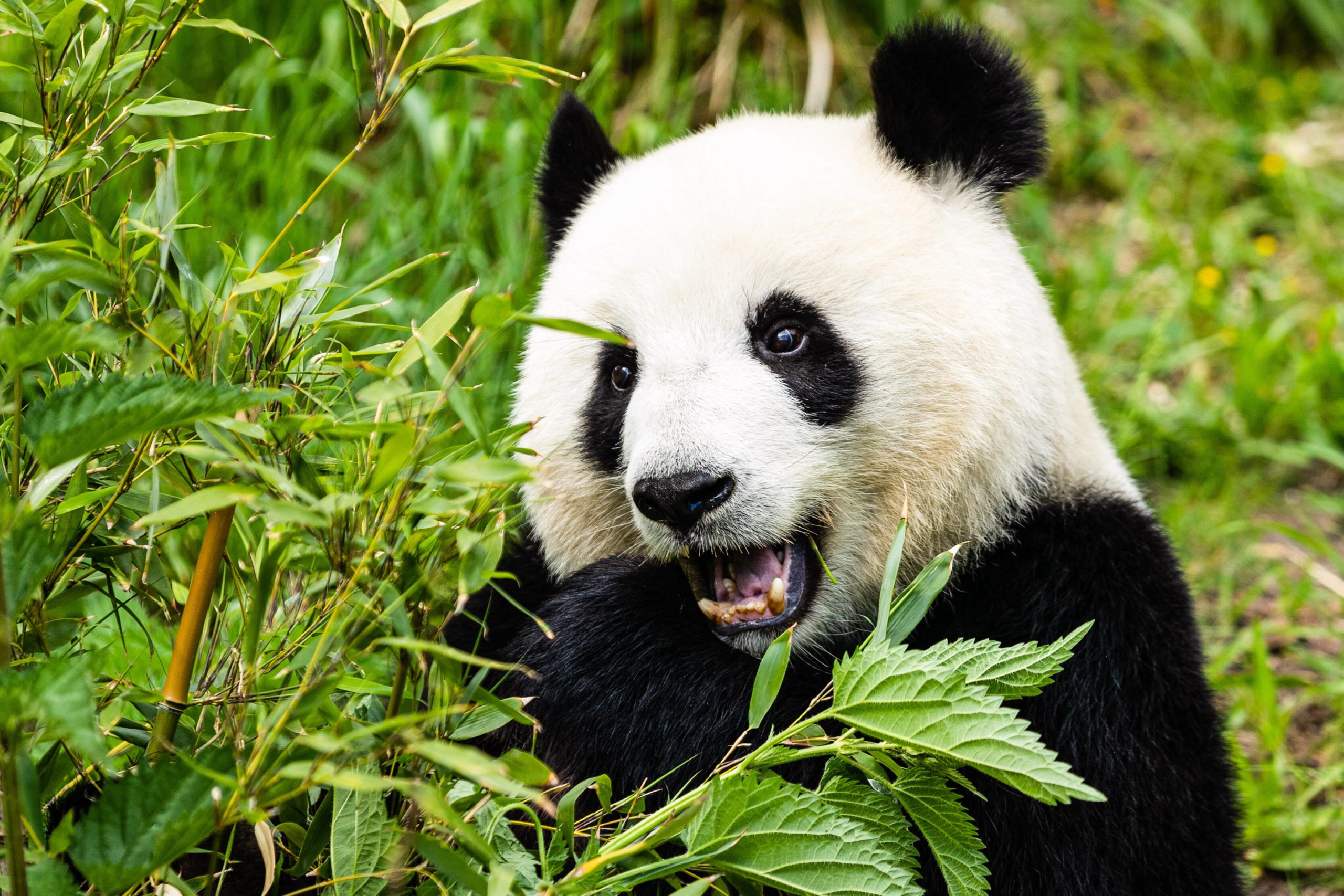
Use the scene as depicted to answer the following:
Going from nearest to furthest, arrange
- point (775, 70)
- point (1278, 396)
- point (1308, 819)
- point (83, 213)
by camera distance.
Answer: point (83, 213), point (1308, 819), point (1278, 396), point (775, 70)

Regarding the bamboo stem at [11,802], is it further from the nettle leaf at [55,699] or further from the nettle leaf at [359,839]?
the nettle leaf at [359,839]

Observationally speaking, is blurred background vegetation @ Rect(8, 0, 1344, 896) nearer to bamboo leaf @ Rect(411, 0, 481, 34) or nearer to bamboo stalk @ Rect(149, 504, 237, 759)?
bamboo leaf @ Rect(411, 0, 481, 34)

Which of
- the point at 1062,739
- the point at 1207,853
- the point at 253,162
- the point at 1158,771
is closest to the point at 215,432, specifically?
the point at 1062,739

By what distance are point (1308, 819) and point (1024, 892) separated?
133 cm

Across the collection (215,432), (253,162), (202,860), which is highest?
(253,162)

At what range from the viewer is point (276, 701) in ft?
5.29

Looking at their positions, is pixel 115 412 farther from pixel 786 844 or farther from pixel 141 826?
pixel 786 844

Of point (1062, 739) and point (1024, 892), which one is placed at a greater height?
point (1062, 739)

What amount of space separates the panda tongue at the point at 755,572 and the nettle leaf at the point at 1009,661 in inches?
22.2

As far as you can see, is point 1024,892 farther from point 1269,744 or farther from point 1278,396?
point 1278,396

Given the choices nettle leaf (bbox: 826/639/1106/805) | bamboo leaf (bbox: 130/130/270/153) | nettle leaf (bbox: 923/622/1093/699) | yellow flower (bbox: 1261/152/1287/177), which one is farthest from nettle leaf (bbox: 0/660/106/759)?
yellow flower (bbox: 1261/152/1287/177)

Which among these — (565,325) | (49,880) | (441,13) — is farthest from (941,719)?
(441,13)

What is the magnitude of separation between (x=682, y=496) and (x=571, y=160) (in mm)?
1074

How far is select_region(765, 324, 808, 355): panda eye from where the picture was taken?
2.18 m
